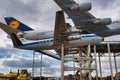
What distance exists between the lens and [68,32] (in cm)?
3731

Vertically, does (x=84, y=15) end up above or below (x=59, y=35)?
above

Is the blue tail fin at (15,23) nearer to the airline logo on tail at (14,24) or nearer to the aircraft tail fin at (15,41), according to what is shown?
the airline logo on tail at (14,24)

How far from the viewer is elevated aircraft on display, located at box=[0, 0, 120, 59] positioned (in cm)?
3652

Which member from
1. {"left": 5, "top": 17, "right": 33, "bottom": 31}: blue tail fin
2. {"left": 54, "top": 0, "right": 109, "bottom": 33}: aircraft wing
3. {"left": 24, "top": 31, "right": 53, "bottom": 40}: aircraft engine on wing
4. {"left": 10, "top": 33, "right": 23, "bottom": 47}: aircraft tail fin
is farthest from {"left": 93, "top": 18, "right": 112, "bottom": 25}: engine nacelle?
{"left": 5, "top": 17, "right": 33, "bottom": 31}: blue tail fin

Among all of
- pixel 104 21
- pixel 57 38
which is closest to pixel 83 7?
pixel 104 21

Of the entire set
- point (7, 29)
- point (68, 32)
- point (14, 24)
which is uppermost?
point (14, 24)

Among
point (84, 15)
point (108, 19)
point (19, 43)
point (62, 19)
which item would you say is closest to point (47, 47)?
point (19, 43)

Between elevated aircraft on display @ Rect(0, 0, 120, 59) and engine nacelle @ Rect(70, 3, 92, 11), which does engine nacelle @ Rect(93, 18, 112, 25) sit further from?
engine nacelle @ Rect(70, 3, 92, 11)

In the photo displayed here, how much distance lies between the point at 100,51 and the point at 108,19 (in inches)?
1146

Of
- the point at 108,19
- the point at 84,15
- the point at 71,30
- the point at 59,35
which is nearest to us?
the point at 108,19

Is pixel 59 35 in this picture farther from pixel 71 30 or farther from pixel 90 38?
pixel 90 38

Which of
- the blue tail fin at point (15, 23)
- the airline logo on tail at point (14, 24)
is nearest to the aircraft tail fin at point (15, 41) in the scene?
the blue tail fin at point (15, 23)

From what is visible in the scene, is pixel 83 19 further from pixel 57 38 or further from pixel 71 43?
pixel 57 38

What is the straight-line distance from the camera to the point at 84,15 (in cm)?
4753
